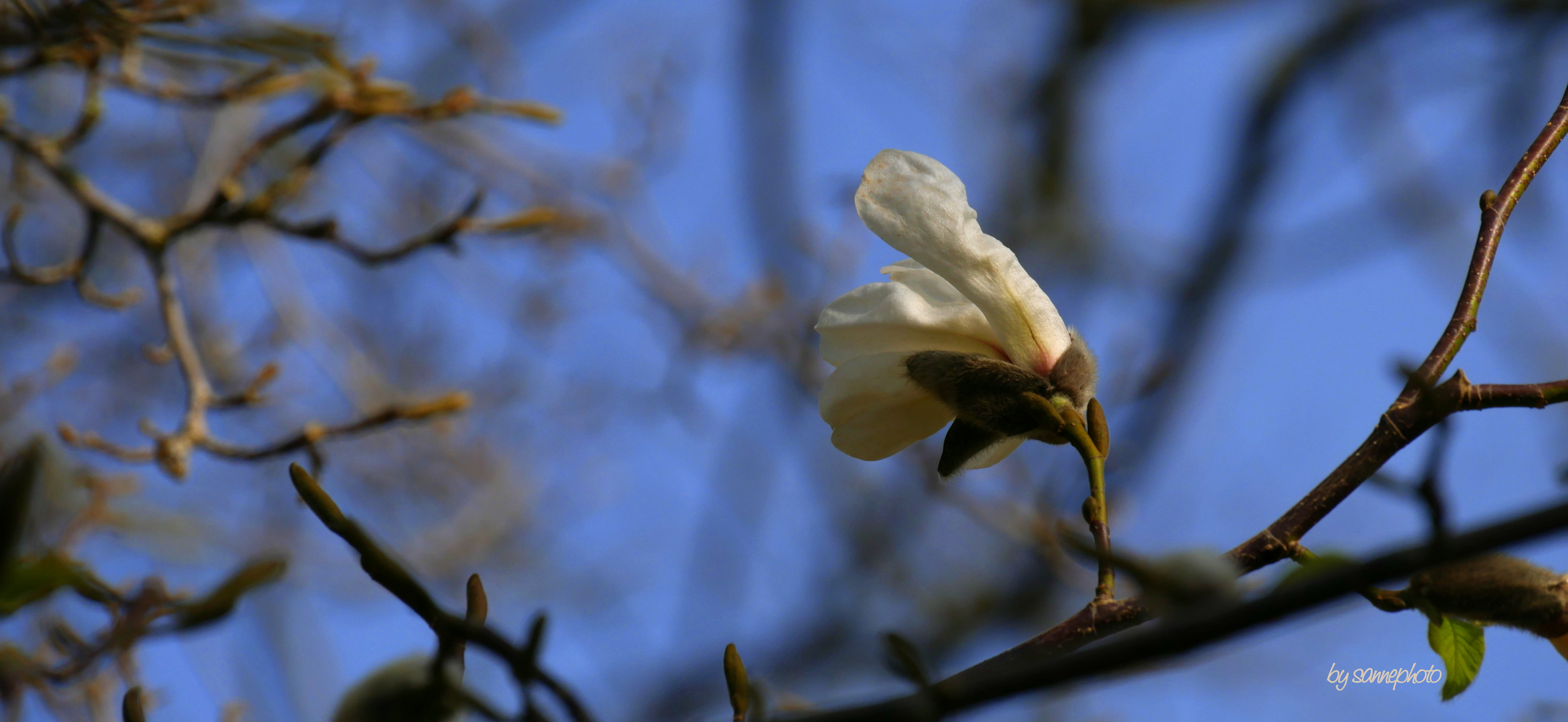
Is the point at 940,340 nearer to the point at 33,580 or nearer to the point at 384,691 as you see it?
the point at 384,691

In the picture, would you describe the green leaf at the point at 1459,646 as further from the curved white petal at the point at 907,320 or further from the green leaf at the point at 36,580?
the green leaf at the point at 36,580

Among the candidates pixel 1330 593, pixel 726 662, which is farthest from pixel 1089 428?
A: pixel 1330 593

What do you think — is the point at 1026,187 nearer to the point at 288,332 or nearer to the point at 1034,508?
the point at 1034,508

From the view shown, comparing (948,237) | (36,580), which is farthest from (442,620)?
(948,237)

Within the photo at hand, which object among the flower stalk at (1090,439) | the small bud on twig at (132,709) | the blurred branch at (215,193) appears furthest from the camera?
the blurred branch at (215,193)

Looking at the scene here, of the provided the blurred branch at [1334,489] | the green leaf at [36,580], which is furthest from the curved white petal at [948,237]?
the green leaf at [36,580]

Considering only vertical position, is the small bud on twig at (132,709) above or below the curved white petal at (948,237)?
below
